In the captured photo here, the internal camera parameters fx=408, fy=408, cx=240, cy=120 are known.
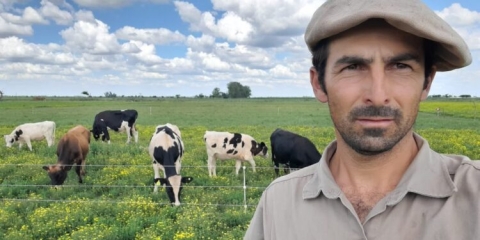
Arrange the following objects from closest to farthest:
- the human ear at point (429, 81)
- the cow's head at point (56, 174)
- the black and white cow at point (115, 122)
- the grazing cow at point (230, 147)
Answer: the human ear at point (429, 81), the cow's head at point (56, 174), the grazing cow at point (230, 147), the black and white cow at point (115, 122)

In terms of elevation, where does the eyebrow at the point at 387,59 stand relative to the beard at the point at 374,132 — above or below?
above

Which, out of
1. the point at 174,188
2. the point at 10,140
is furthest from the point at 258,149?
the point at 10,140

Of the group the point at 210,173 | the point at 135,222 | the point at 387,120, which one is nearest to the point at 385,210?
the point at 387,120

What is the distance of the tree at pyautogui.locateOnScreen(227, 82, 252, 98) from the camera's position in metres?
117

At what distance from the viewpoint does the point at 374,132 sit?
1.41 metres

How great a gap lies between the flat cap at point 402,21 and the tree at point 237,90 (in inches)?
4543

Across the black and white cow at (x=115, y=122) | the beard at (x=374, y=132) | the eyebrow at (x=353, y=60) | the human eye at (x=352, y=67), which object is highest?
the eyebrow at (x=353, y=60)

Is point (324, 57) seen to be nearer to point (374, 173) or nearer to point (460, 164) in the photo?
point (374, 173)

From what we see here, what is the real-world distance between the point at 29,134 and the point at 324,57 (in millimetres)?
18036

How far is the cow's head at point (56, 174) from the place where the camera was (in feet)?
34.8

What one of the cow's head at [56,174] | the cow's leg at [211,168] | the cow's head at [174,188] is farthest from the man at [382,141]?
the cow's head at [56,174]

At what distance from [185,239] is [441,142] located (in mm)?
13776

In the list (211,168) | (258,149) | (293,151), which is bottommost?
(211,168)

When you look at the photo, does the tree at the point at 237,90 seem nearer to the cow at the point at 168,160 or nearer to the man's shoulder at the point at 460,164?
the cow at the point at 168,160
